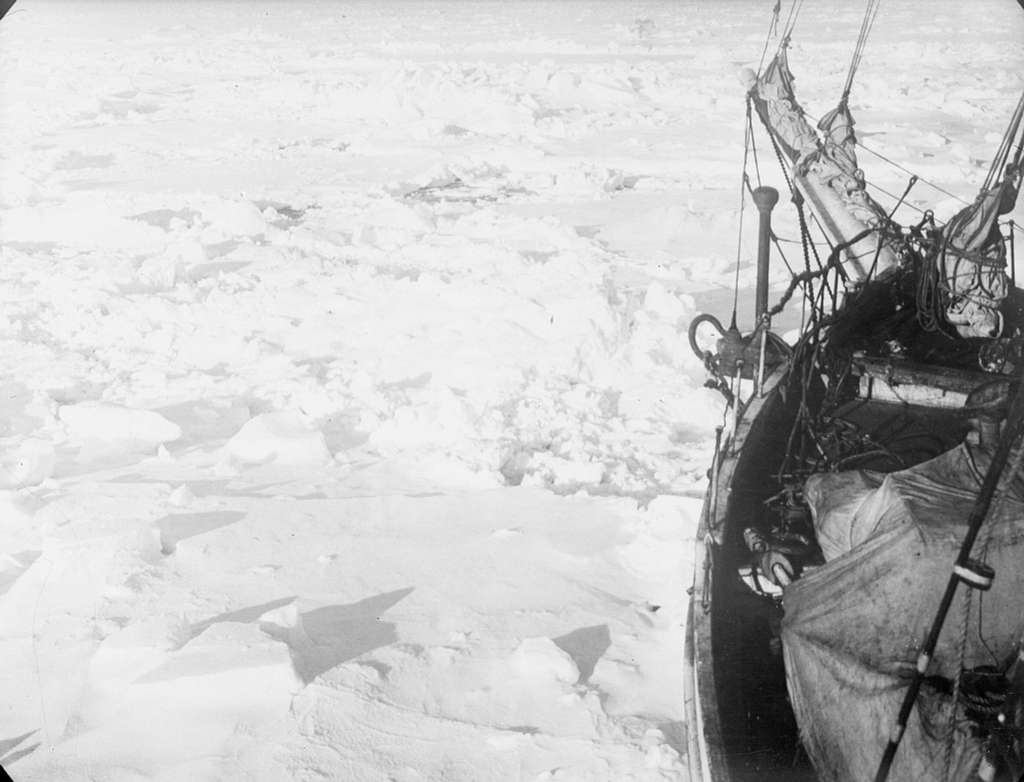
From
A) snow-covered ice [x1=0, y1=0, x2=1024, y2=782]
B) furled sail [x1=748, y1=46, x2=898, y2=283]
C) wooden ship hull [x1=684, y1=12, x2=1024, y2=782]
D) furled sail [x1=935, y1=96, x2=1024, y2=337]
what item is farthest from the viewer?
furled sail [x1=748, y1=46, x2=898, y2=283]

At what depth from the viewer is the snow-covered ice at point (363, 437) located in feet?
12.1

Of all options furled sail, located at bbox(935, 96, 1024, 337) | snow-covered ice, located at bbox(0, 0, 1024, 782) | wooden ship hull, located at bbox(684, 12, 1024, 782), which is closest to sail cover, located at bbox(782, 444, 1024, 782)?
wooden ship hull, located at bbox(684, 12, 1024, 782)

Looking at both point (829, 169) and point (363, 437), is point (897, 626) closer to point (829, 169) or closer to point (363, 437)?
point (363, 437)

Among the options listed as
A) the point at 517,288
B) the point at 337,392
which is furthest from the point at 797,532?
the point at 517,288

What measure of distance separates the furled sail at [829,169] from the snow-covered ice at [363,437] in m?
1.26

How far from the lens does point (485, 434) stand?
6254 millimetres

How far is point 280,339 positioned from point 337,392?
54.4 inches

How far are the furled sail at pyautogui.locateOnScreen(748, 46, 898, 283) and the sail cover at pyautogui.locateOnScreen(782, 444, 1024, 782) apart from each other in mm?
4118

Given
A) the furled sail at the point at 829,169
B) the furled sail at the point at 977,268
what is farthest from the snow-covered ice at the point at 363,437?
the furled sail at the point at 977,268

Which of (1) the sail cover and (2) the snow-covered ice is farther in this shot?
(2) the snow-covered ice

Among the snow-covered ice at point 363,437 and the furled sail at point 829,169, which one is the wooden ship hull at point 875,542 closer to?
the snow-covered ice at point 363,437

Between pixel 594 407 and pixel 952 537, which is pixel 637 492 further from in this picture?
pixel 952 537

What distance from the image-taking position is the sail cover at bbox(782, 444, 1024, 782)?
2.46 m

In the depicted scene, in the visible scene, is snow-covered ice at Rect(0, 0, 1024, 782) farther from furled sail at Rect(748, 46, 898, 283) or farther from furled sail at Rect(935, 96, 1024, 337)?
furled sail at Rect(935, 96, 1024, 337)
